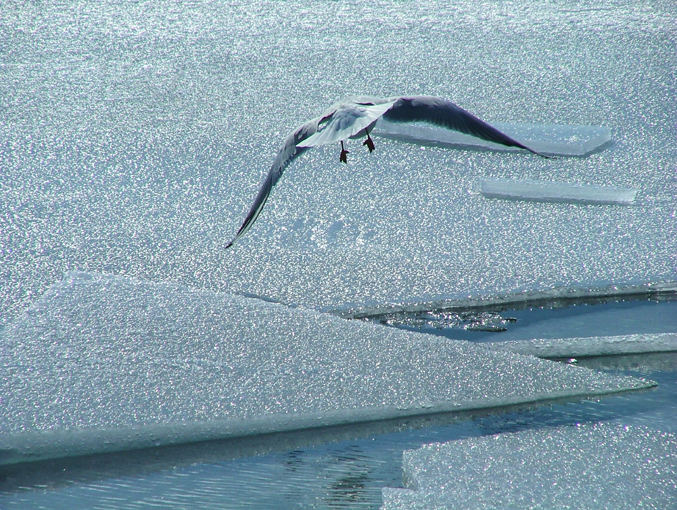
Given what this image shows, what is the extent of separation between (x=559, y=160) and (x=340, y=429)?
129cm

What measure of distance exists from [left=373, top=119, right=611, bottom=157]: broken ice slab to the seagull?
2.91 ft

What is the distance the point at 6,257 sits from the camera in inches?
72.5

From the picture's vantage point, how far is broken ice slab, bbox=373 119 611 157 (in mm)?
2352

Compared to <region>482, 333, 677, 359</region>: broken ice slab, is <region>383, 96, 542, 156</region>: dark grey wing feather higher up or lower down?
higher up

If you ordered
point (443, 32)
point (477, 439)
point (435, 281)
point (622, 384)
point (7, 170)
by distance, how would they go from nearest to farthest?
point (477, 439) → point (622, 384) → point (435, 281) → point (7, 170) → point (443, 32)

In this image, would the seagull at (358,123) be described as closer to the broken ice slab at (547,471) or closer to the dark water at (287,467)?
the dark water at (287,467)

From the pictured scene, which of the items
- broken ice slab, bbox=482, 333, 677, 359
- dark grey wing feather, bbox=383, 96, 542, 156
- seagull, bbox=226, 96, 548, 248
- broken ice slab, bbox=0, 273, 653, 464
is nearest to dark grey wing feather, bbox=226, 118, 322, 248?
seagull, bbox=226, 96, 548, 248

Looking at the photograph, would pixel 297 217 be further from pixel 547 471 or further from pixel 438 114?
pixel 547 471

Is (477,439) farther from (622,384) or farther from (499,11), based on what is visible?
(499,11)

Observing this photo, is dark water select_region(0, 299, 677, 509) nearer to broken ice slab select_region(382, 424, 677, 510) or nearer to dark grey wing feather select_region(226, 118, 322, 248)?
broken ice slab select_region(382, 424, 677, 510)

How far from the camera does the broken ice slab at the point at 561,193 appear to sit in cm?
212

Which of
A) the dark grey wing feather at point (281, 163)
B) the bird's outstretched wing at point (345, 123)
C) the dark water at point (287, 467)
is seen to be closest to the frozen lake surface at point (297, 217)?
the dark water at point (287, 467)

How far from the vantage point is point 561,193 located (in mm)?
2131

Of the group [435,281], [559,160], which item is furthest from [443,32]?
[435,281]
